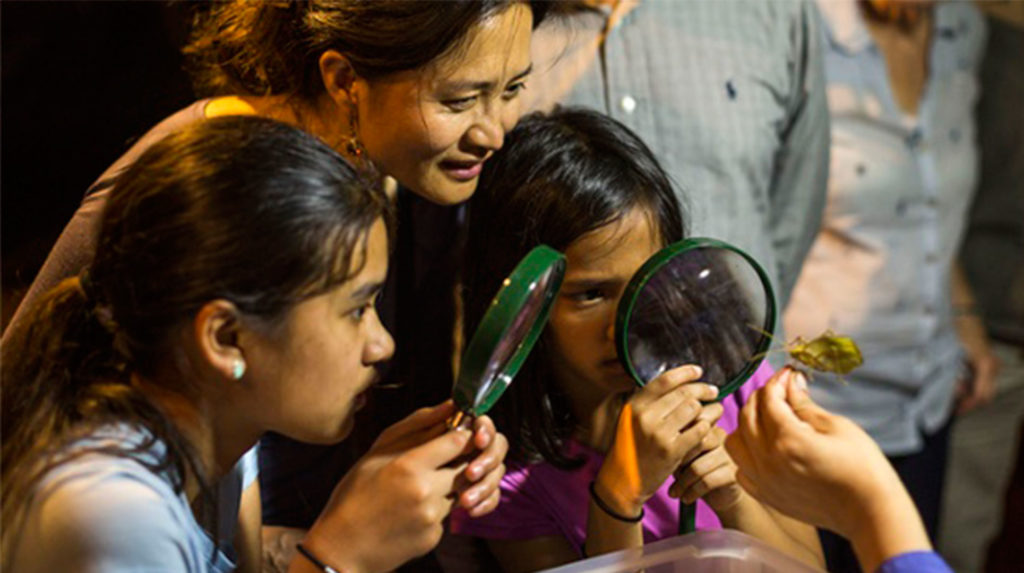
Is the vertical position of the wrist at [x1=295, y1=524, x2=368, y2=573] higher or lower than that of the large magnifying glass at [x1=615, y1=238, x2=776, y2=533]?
lower

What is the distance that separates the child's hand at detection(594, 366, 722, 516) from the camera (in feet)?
3.67

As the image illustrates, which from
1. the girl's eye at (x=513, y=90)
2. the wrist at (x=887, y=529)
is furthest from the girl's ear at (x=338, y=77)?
the wrist at (x=887, y=529)

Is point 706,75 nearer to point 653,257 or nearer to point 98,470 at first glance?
point 653,257

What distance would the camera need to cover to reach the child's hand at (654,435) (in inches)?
44.0

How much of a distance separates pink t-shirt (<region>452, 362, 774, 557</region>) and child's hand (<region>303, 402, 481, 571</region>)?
0.78 ft

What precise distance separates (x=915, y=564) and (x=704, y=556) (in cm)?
→ 20

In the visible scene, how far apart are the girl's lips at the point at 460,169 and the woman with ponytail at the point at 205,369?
0.18 metres

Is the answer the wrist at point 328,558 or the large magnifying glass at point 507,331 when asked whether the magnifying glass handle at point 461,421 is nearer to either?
the large magnifying glass at point 507,331

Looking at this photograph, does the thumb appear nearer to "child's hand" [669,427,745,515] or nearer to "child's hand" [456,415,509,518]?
"child's hand" [669,427,745,515]

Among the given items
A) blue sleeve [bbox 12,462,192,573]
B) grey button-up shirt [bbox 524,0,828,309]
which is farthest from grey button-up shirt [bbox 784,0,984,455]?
blue sleeve [bbox 12,462,192,573]

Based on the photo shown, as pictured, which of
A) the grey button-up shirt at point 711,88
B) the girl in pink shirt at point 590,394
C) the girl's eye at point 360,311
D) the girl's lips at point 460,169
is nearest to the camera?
the girl's eye at point 360,311

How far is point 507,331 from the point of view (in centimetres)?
97

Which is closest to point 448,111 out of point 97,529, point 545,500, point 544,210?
point 544,210

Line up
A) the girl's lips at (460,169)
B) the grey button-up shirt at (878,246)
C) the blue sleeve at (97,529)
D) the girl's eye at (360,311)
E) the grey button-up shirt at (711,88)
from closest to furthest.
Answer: the blue sleeve at (97,529), the girl's eye at (360,311), the girl's lips at (460,169), the grey button-up shirt at (711,88), the grey button-up shirt at (878,246)
